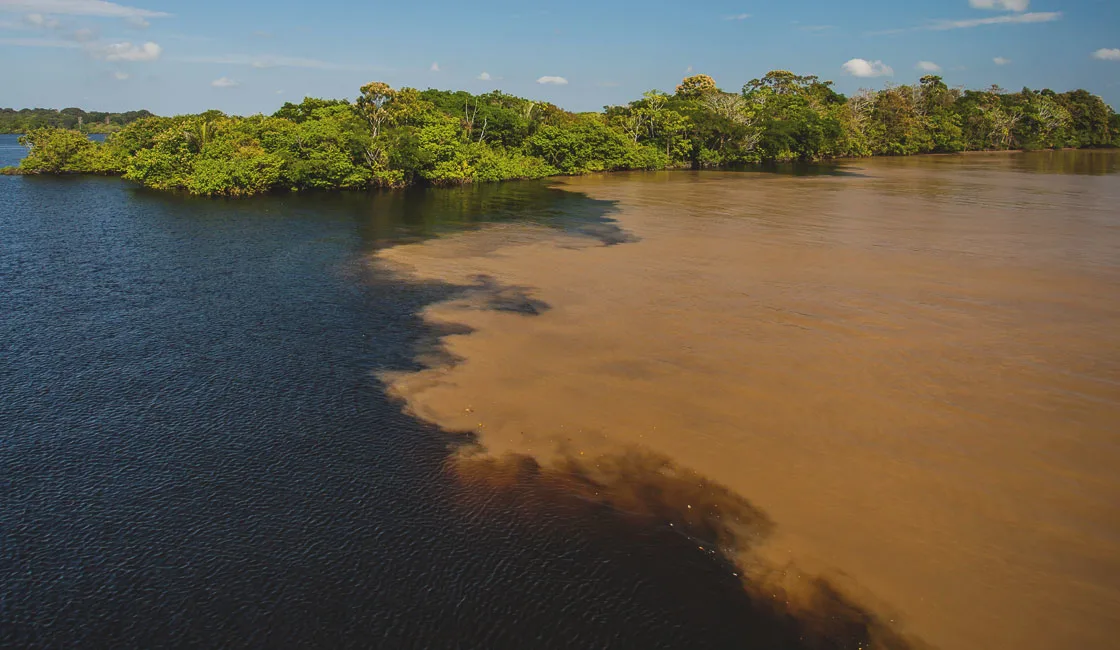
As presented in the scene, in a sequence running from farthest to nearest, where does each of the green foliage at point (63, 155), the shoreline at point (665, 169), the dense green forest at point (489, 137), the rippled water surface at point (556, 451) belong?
1. the green foliage at point (63, 155)
2. the shoreline at point (665, 169)
3. the dense green forest at point (489, 137)
4. the rippled water surface at point (556, 451)

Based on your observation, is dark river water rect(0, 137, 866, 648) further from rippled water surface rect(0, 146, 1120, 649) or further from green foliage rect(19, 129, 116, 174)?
green foliage rect(19, 129, 116, 174)

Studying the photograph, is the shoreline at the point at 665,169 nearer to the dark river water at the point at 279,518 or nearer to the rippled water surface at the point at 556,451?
the rippled water surface at the point at 556,451

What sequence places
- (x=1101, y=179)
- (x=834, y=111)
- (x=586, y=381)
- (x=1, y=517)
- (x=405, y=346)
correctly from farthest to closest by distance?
(x=834, y=111) < (x=1101, y=179) < (x=405, y=346) < (x=586, y=381) < (x=1, y=517)

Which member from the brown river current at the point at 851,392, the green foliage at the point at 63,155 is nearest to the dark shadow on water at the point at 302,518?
the brown river current at the point at 851,392

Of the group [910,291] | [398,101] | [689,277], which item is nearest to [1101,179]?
[910,291]

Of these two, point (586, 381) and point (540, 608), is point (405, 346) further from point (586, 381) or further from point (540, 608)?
point (540, 608)

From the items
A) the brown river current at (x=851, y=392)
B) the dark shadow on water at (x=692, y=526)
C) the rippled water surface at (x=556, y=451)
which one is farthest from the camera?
the brown river current at (x=851, y=392)

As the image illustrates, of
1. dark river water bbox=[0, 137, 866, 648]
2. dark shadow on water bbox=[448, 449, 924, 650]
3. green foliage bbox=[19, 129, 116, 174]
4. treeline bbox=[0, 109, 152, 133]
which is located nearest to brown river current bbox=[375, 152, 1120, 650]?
dark shadow on water bbox=[448, 449, 924, 650]
